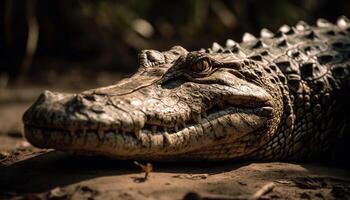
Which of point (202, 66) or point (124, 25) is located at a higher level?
point (124, 25)

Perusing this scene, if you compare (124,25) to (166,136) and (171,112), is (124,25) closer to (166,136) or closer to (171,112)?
(171,112)

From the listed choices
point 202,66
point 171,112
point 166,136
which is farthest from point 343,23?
point 166,136

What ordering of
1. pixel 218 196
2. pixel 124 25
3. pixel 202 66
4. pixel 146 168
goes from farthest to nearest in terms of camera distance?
pixel 124 25 < pixel 202 66 < pixel 146 168 < pixel 218 196

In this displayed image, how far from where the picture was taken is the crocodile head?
10.9 feet

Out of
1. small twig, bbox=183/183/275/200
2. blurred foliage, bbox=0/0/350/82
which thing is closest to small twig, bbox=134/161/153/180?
small twig, bbox=183/183/275/200

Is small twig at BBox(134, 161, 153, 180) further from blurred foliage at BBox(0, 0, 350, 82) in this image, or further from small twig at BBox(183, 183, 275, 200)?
blurred foliage at BBox(0, 0, 350, 82)

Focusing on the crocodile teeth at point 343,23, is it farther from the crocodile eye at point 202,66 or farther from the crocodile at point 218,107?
the crocodile eye at point 202,66

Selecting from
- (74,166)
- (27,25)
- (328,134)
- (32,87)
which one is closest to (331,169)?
(328,134)

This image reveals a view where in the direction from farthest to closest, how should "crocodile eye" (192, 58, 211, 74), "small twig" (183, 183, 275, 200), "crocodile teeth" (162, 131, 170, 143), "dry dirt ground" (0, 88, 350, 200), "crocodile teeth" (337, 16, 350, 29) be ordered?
"crocodile teeth" (337, 16, 350, 29) → "crocodile eye" (192, 58, 211, 74) → "crocodile teeth" (162, 131, 170, 143) → "dry dirt ground" (0, 88, 350, 200) → "small twig" (183, 183, 275, 200)

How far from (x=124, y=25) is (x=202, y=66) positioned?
277 inches

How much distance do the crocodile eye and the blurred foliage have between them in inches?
250

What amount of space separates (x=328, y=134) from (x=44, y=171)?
97.8 inches

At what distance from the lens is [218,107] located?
13.3 ft

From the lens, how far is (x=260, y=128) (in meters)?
4.28
